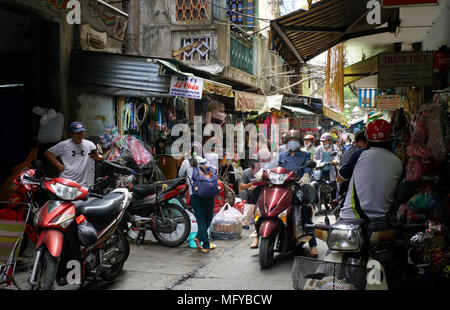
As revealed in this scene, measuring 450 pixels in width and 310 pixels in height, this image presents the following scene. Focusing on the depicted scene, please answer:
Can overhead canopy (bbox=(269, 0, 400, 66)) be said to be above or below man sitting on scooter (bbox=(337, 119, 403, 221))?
above

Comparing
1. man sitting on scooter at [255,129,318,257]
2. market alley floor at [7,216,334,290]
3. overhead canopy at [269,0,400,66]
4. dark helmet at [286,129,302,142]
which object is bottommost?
market alley floor at [7,216,334,290]

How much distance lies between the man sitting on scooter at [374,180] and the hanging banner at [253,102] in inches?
355

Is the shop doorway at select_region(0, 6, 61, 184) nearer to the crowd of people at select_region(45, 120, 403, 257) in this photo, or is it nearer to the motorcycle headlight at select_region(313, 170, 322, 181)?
the crowd of people at select_region(45, 120, 403, 257)

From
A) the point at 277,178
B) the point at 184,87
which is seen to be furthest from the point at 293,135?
the point at 184,87

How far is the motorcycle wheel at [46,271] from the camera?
434cm

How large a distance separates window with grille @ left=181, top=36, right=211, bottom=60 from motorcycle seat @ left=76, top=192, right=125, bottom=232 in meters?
10.2

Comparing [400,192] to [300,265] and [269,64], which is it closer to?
[300,265]

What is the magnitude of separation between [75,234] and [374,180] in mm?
3166

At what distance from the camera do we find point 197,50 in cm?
1508

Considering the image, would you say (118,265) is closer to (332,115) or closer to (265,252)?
(265,252)

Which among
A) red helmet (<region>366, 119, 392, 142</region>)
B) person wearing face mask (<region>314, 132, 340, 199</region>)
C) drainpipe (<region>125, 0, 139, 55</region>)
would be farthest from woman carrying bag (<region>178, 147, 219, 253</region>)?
drainpipe (<region>125, 0, 139, 55</region>)

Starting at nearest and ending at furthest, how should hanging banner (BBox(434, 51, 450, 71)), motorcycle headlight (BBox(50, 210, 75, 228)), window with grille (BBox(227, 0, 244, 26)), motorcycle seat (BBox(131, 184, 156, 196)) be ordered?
motorcycle headlight (BBox(50, 210, 75, 228))
hanging banner (BBox(434, 51, 450, 71))
motorcycle seat (BBox(131, 184, 156, 196))
window with grille (BBox(227, 0, 244, 26))

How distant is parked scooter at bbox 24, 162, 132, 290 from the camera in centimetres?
443
